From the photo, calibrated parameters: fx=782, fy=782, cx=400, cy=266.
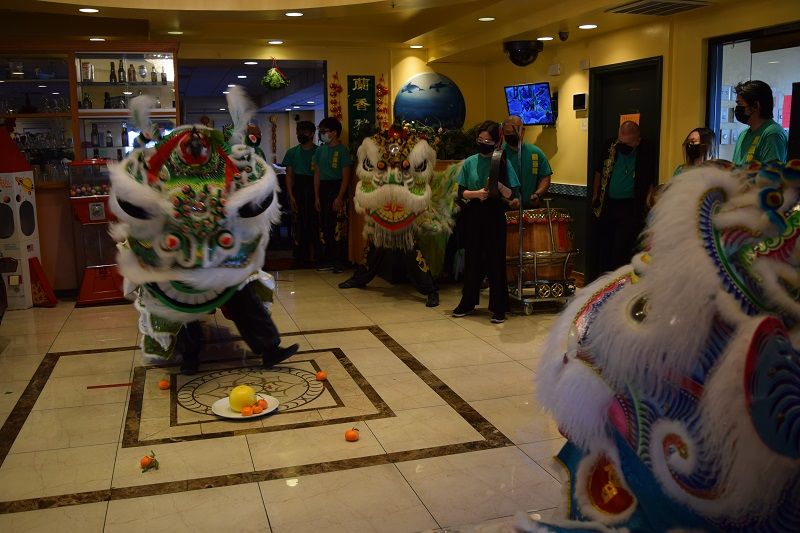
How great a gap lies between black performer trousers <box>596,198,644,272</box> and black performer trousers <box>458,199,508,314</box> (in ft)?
3.27

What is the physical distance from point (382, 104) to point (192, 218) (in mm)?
5989

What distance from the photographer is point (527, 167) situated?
6.57 m

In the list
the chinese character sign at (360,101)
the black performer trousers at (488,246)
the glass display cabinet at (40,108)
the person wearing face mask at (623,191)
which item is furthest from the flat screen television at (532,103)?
the glass display cabinet at (40,108)

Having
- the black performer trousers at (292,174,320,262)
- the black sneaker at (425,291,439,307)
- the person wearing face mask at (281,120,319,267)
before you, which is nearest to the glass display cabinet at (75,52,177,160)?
the person wearing face mask at (281,120,319,267)

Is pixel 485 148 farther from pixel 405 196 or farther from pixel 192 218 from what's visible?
pixel 192 218

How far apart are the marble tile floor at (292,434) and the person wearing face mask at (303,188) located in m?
3.01

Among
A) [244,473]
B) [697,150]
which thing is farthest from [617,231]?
[244,473]

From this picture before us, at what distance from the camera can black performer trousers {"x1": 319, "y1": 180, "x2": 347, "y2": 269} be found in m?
8.83

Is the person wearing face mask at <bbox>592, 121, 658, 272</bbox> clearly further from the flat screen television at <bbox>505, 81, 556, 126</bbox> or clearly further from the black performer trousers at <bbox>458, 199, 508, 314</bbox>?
the flat screen television at <bbox>505, 81, 556, 126</bbox>

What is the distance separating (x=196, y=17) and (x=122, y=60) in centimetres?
87

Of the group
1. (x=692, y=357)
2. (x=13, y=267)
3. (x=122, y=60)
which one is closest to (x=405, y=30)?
(x=122, y=60)

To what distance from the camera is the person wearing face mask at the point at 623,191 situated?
6.41 m

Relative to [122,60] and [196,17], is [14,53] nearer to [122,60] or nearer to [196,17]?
[122,60]

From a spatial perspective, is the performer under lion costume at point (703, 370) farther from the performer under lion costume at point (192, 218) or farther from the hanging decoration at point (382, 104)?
the hanging decoration at point (382, 104)
